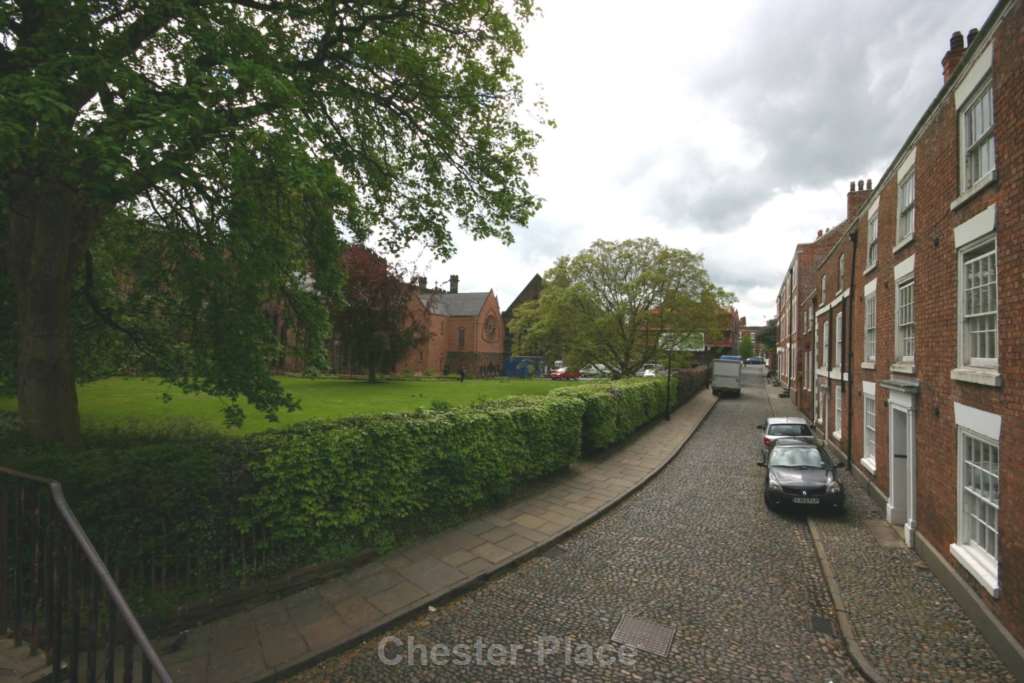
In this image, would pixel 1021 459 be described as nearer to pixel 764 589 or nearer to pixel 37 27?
pixel 764 589

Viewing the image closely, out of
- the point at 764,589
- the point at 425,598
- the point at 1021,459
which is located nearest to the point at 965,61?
the point at 1021,459

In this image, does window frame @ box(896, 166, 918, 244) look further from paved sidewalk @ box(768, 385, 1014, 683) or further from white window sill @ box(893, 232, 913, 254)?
paved sidewalk @ box(768, 385, 1014, 683)

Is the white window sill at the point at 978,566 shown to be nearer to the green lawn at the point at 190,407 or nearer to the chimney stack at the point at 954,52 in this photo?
the chimney stack at the point at 954,52

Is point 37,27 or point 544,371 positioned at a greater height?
point 37,27

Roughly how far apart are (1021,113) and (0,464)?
11774 mm

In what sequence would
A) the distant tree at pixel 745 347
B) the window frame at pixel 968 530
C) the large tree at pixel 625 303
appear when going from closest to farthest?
the window frame at pixel 968 530 → the large tree at pixel 625 303 → the distant tree at pixel 745 347

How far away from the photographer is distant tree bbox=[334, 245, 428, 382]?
28.1m

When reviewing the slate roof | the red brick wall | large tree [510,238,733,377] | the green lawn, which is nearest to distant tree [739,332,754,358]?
the slate roof

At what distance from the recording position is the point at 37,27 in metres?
4.93

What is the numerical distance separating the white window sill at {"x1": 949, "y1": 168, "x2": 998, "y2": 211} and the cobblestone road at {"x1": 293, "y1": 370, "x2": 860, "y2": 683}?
6.09m

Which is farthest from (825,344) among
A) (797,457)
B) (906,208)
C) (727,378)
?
(727,378)

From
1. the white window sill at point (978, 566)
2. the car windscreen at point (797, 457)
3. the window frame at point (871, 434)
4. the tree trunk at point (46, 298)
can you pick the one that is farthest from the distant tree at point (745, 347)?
the tree trunk at point (46, 298)

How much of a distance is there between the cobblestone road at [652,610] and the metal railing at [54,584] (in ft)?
6.22

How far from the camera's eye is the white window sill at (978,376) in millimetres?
5512
